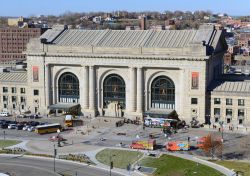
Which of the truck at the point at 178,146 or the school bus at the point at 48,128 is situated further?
the school bus at the point at 48,128

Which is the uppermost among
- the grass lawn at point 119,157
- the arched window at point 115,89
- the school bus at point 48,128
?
the arched window at point 115,89

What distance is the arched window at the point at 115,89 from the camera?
458 feet

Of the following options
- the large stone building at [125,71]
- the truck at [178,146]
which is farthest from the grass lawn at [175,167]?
the large stone building at [125,71]

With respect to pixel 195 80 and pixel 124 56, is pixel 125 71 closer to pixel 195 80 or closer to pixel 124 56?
pixel 124 56

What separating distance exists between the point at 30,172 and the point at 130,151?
2193cm

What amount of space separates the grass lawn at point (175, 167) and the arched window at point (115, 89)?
A: 39.9 m

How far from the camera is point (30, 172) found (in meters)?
93.2

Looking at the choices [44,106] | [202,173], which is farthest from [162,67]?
[202,173]

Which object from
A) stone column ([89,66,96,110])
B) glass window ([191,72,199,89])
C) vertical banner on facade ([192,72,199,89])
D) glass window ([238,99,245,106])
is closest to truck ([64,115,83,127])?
stone column ([89,66,96,110])

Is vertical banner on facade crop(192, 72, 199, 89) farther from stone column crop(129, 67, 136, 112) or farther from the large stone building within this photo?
stone column crop(129, 67, 136, 112)

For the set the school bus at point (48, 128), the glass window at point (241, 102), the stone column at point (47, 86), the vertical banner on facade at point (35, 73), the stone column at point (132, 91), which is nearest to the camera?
the school bus at point (48, 128)

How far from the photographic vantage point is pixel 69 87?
14450 cm

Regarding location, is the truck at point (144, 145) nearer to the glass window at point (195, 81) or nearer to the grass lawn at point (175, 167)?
the grass lawn at point (175, 167)

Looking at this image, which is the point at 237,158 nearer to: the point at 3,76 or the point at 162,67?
the point at 162,67
